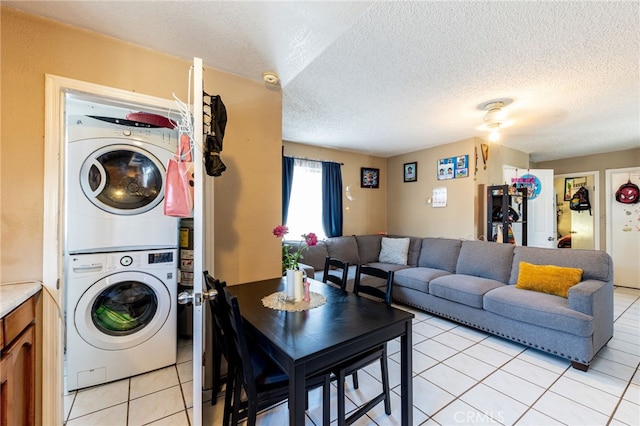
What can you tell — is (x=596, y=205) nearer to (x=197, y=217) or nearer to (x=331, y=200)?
(x=331, y=200)

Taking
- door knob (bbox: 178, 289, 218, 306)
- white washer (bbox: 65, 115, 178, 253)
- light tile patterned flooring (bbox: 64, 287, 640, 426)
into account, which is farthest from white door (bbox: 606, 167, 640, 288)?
white washer (bbox: 65, 115, 178, 253)

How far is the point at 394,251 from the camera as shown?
423 cm

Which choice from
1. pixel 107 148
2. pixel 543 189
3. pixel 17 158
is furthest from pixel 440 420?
pixel 543 189

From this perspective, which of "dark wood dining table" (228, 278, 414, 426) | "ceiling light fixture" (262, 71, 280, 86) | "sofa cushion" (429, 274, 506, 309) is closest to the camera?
"dark wood dining table" (228, 278, 414, 426)

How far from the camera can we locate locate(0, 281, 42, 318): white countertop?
1.09 metres

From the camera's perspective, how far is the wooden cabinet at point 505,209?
355 cm

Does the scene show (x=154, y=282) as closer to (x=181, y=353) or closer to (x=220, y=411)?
(x=181, y=353)

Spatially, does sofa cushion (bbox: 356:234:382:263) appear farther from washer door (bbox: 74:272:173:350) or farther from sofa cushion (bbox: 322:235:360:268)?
washer door (bbox: 74:272:173:350)

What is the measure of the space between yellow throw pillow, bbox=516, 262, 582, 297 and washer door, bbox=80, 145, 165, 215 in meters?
3.57

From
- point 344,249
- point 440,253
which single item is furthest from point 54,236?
point 440,253

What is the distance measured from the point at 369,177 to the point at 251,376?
13.7ft

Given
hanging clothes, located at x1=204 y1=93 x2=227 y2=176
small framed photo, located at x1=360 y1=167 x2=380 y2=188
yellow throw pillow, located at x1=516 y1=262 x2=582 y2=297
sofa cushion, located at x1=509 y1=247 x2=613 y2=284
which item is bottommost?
yellow throw pillow, located at x1=516 y1=262 x2=582 y2=297

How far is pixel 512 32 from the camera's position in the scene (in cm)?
160

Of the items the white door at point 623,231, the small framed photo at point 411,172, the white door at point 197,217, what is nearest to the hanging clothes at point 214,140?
the white door at point 197,217
